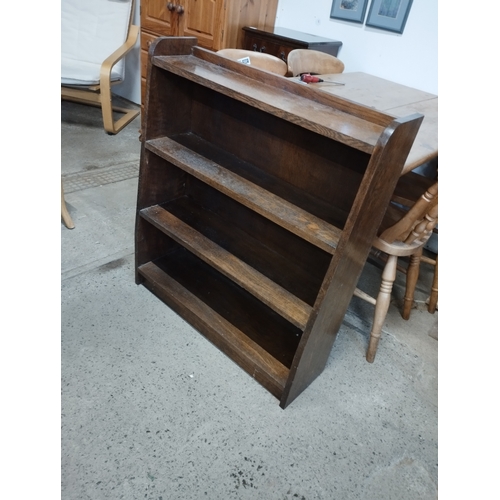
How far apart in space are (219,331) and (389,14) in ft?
6.62

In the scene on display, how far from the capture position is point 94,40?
299 cm

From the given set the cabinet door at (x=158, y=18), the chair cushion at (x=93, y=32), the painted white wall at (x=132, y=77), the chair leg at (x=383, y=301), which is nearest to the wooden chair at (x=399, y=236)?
the chair leg at (x=383, y=301)

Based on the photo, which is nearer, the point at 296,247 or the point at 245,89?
the point at 245,89

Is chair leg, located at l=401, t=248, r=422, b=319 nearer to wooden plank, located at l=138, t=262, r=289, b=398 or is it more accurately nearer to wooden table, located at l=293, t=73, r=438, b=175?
wooden table, located at l=293, t=73, r=438, b=175

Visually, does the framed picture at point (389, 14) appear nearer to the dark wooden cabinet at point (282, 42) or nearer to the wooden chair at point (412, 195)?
the dark wooden cabinet at point (282, 42)

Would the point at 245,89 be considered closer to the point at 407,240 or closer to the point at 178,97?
the point at 178,97

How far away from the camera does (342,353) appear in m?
1.59

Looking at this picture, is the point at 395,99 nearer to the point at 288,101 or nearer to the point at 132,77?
the point at 288,101

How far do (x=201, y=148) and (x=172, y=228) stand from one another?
314 mm

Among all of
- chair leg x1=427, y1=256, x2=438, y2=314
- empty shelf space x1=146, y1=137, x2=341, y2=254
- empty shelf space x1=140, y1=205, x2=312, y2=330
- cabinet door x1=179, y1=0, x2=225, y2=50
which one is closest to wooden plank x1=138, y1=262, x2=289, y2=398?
empty shelf space x1=140, y1=205, x2=312, y2=330

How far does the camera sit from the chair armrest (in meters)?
2.71

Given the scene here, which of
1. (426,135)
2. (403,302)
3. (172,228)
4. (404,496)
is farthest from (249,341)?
(426,135)

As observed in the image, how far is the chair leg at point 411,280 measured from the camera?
5.59 ft

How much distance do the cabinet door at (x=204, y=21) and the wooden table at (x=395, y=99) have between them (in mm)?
779
